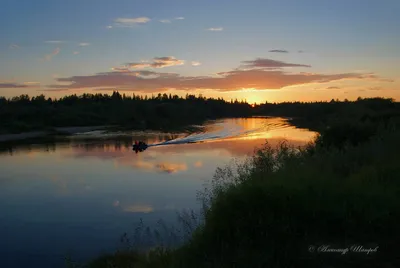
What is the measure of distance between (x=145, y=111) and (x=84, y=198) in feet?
291

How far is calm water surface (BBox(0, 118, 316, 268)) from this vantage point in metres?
10.6

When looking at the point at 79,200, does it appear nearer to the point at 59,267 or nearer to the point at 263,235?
the point at 59,267

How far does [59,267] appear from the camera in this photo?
9133mm

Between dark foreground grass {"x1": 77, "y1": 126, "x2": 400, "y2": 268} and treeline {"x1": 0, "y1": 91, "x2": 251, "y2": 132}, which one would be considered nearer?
dark foreground grass {"x1": 77, "y1": 126, "x2": 400, "y2": 268}

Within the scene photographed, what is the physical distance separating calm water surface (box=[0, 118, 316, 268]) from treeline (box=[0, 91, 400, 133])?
1378 centimetres

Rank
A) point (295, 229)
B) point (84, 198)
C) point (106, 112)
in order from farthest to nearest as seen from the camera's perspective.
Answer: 1. point (106, 112)
2. point (84, 198)
3. point (295, 229)

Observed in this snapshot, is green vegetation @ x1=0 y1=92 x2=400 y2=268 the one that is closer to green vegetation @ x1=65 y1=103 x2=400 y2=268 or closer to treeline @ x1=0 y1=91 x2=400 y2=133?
green vegetation @ x1=65 y1=103 x2=400 y2=268

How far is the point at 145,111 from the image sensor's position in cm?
10356

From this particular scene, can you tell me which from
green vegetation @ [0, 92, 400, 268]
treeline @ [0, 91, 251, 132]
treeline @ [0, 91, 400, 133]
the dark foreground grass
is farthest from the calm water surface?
treeline @ [0, 91, 251, 132]

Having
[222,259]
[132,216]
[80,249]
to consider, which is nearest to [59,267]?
[80,249]

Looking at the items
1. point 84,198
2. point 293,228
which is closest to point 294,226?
point 293,228

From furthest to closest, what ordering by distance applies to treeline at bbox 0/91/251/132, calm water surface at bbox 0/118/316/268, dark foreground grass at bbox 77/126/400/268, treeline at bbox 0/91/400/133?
treeline at bbox 0/91/251/132
treeline at bbox 0/91/400/133
calm water surface at bbox 0/118/316/268
dark foreground grass at bbox 77/126/400/268

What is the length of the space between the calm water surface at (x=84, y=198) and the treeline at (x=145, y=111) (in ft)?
45.2

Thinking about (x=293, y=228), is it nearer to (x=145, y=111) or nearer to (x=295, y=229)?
(x=295, y=229)
